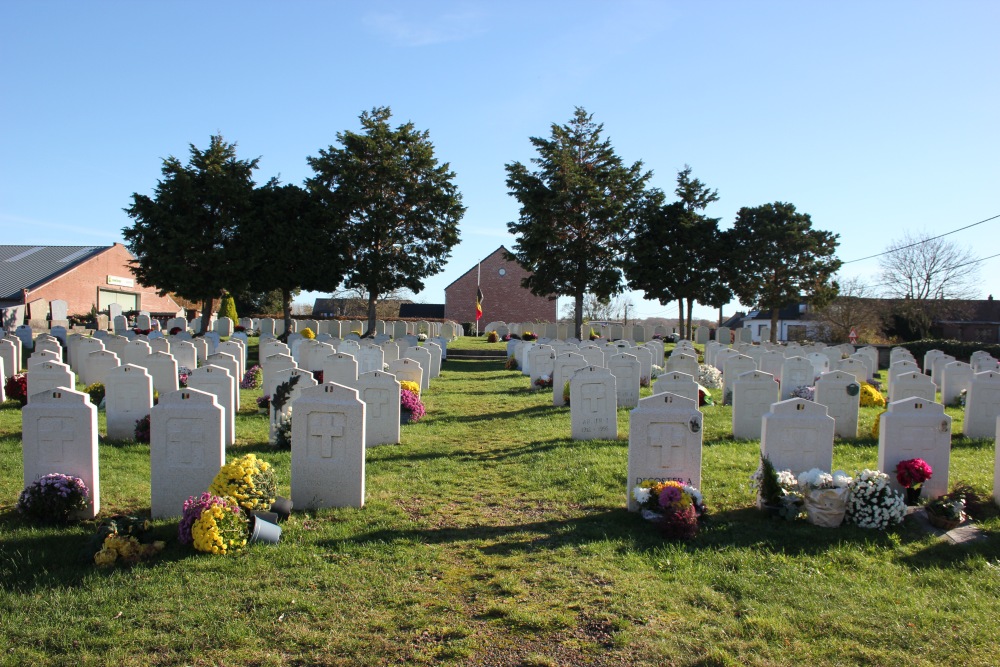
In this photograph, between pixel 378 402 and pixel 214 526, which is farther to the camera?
pixel 378 402

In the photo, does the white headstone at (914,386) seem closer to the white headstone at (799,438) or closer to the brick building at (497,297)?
the white headstone at (799,438)

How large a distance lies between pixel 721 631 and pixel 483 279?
2251 inches

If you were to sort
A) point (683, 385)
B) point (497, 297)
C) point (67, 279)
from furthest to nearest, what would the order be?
point (497, 297)
point (67, 279)
point (683, 385)

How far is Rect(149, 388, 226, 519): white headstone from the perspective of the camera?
6.68m

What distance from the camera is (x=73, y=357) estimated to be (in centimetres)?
1948

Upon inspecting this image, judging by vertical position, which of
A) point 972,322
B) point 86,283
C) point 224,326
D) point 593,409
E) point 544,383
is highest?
point 86,283

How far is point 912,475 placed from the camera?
699 cm

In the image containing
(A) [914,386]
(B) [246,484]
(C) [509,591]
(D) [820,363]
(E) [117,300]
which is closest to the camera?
(C) [509,591]

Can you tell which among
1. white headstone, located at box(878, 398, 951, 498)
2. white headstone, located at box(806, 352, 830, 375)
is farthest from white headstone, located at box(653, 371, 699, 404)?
white headstone, located at box(806, 352, 830, 375)

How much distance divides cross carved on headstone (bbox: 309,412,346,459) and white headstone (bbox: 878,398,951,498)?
586cm

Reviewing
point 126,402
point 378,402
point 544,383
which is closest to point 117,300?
point 544,383

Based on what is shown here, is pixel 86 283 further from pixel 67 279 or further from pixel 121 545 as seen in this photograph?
pixel 121 545

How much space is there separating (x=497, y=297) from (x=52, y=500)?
181ft

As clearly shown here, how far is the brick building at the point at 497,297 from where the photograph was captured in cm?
6066
